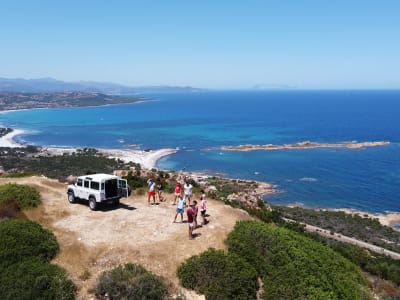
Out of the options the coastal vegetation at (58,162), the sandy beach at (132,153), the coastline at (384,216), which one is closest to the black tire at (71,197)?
the coastline at (384,216)

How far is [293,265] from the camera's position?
53.2 feet

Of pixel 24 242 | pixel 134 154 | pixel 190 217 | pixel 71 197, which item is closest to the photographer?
pixel 24 242

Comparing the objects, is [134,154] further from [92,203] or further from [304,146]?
[92,203]

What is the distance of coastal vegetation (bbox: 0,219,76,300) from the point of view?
14.3m

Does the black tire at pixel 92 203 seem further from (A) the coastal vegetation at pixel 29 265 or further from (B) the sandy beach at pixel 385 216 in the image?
(B) the sandy beach at pixel 385 216

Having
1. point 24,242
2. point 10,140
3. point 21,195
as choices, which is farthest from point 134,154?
point 24,242

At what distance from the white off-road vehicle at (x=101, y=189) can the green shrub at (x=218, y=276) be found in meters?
7.49

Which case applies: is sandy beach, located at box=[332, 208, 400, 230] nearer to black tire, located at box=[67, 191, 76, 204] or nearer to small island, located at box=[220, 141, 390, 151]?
black tire, located at box=[67, 191, 76, 204]

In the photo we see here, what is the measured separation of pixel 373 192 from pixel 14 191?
66509 millimetres

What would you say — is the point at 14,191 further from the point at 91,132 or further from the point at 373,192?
the point at 91,132

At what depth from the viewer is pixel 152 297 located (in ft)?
46.1

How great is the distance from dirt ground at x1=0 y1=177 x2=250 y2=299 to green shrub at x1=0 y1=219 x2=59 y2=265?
57 cm

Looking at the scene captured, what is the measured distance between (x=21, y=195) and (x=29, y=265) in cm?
839

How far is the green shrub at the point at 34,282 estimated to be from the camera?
14211 mm
